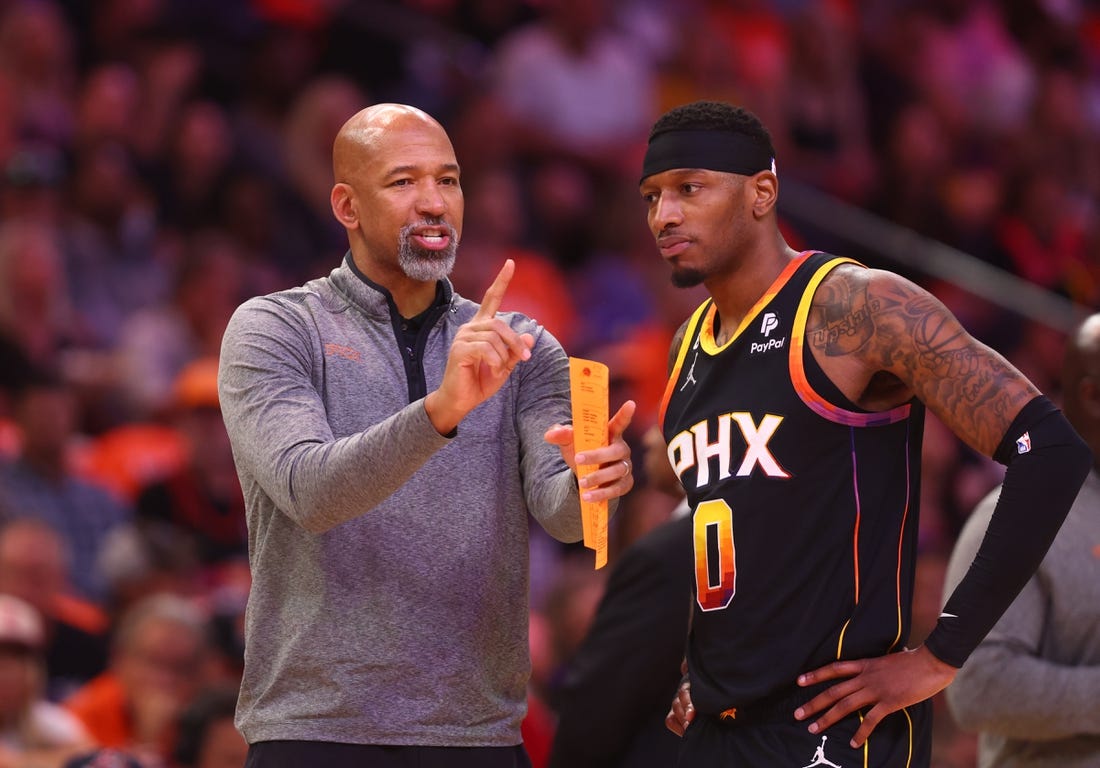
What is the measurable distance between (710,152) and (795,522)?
0.92m

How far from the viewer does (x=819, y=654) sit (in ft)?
12.4

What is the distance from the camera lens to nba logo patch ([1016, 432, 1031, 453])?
3699 mm

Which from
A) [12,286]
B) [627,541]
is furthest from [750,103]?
[627,541]

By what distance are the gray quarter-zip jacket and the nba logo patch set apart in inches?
40.3

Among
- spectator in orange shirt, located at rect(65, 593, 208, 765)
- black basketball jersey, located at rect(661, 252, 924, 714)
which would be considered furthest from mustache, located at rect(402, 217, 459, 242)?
spectator in orange shirt, located at rect(65, 593, 208, 765)

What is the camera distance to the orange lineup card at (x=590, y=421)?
150 inches

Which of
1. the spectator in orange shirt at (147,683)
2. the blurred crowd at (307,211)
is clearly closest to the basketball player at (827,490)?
the blurred crowd at (307,211)

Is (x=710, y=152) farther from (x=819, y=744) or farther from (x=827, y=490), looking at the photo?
(x=819, y=744)

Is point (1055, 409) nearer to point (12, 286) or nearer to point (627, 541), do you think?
point (627, 541)

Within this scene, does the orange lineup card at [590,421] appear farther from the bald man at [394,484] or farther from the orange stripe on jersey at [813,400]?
the orange stripe on jersey at [813,400]

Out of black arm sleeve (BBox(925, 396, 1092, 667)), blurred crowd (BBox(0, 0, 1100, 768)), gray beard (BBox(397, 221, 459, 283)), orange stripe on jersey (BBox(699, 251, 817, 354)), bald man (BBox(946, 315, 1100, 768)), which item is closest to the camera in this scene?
black arm sleeve (BBox(925, 396, 1092, 667))

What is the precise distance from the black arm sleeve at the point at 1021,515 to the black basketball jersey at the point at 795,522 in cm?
17

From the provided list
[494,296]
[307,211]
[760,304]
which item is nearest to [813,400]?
[760,304]

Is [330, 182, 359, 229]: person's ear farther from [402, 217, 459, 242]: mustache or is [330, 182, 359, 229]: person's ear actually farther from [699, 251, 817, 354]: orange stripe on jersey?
[699, 251, 817, 354]: orange stripe on jersey
